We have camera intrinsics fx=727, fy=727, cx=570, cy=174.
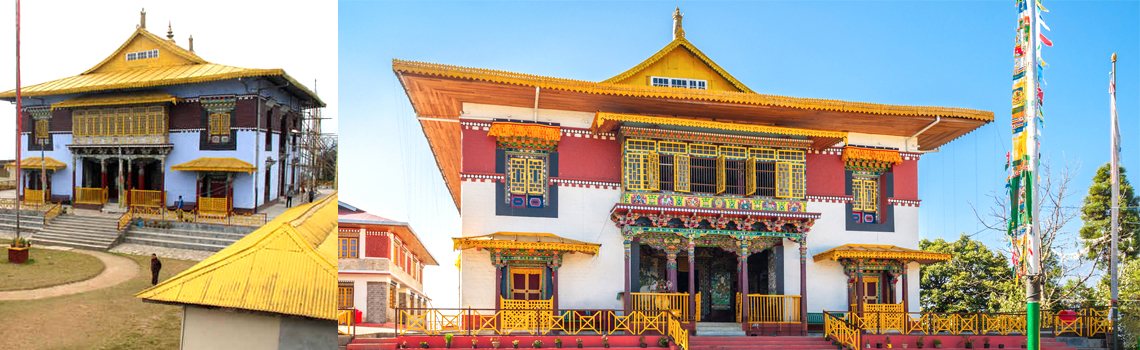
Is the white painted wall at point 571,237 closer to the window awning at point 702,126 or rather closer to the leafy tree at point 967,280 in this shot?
the window awning at point 702,126

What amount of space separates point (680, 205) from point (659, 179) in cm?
72

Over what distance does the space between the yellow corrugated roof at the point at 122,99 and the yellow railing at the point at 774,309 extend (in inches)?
501

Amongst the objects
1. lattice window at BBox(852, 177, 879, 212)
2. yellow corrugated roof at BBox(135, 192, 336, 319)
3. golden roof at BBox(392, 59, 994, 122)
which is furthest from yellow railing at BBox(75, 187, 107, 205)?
lattice window at BBox(852, 177, 879, 212)

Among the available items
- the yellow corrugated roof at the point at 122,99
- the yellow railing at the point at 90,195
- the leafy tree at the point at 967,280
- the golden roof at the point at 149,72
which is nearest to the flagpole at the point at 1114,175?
the leafy tree at the point at 967,280

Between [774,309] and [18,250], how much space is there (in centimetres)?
1412

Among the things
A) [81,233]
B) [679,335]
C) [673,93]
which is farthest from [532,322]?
[81,233]

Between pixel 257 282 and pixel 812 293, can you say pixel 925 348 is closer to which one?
pixel 812 293

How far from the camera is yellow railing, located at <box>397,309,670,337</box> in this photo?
13977 mm

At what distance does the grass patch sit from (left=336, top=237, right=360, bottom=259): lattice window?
17.9ft

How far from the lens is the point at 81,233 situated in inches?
484

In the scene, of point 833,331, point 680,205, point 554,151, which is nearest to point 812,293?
point 833,331

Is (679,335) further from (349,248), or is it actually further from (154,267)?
(154,267)

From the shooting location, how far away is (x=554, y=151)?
16156 mm

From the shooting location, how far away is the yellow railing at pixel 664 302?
15591 millimetres
